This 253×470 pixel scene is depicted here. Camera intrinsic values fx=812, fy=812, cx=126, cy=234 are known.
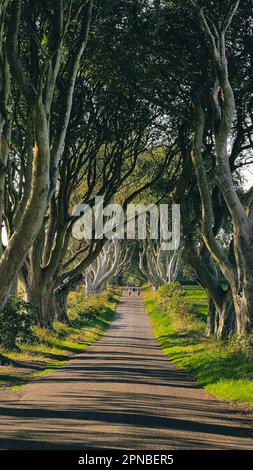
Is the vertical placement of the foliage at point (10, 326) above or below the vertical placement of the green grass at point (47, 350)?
above

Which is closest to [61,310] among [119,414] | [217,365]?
[217,365]

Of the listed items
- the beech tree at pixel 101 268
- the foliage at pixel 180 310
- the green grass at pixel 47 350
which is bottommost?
the green grass at pixel 47 350

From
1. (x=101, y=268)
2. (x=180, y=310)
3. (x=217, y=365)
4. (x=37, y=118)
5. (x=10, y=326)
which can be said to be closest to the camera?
(x=37, y=118)

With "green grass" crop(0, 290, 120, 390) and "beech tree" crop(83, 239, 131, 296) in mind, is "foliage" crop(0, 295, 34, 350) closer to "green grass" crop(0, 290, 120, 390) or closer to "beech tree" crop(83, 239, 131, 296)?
"green grass" crop(0, 290, 120, 390)

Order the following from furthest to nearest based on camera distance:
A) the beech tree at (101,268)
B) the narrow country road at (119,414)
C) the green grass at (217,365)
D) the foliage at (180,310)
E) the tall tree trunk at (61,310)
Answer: the beech tree at (101,268), the foliage at (180,310), the tall tree trunk at (61,310), the green grass at (217,365), the narrow country road at (119,414)

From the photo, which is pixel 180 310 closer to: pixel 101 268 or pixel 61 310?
pixel 61 310

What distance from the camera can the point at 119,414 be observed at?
1205 cm

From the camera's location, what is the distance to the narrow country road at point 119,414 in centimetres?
953

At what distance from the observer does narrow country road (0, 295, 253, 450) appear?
375 inches

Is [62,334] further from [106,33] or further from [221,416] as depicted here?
[221,416]

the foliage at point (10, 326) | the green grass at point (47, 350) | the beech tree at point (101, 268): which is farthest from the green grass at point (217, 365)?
the beech tree at point (101, 268)

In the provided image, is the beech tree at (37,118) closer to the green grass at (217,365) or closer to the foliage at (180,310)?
the green grass at (217,365)

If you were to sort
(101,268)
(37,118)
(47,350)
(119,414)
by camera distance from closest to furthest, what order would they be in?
(119,414) < (37,118) < (47,350) < (101,268)
